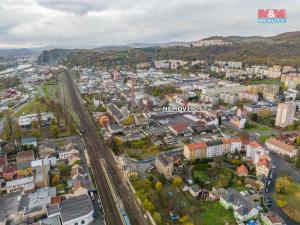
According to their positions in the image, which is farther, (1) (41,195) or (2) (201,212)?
(1) (41,195)

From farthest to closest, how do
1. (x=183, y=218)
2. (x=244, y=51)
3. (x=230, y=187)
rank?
(x=244, y=51), (x=230, y=187), (x=183, y=218)

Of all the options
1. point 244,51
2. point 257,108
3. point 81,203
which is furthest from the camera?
point 244,51

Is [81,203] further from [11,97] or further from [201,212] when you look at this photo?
[11,97]

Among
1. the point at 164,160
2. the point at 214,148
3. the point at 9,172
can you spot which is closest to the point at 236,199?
the point at 164,160

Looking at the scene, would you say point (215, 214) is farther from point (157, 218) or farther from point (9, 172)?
point (9, 172)

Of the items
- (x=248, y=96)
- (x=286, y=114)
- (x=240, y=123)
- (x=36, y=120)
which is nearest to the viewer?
(x=286, y=114)

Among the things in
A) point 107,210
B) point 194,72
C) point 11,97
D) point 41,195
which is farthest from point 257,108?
point 11,97

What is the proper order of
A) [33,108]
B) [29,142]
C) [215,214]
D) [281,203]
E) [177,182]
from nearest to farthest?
[215,214], [281,203], [177,182], [29,142], [33,108]
